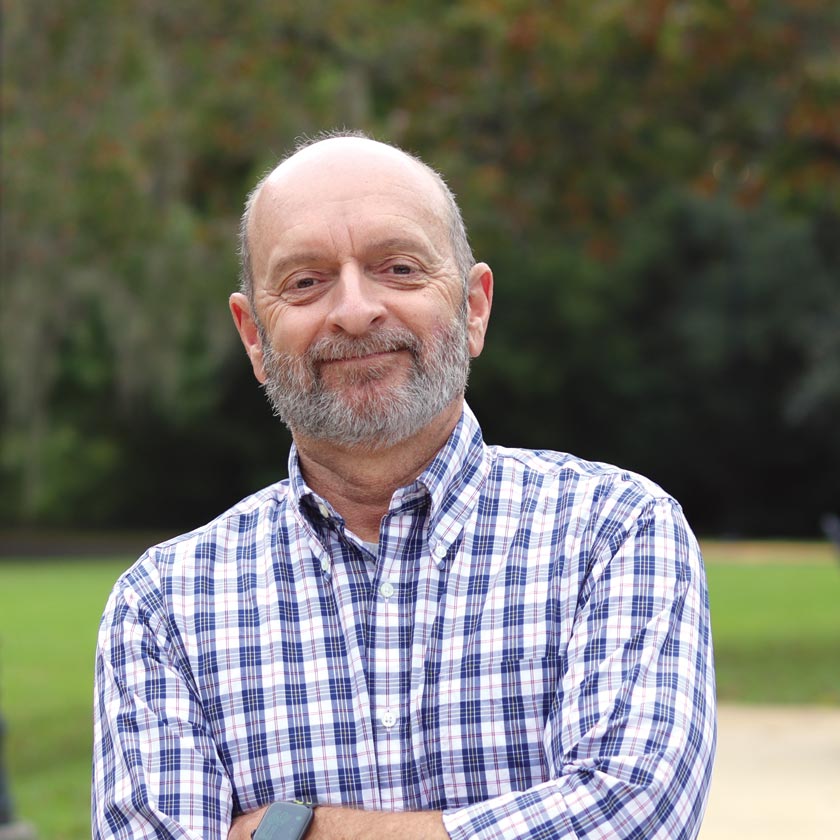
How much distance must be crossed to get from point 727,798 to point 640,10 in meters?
5.07

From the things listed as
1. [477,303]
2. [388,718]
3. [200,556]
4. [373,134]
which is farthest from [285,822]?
[373,134]

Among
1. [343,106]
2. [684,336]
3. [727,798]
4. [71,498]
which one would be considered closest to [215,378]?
[71,498]

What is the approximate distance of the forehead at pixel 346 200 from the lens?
196 cm

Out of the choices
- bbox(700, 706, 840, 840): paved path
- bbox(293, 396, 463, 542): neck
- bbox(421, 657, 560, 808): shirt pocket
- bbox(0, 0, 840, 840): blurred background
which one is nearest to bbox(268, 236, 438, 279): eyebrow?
bbox(293, 396, 463, 542): neck

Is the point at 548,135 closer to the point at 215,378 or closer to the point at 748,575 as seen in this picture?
the point at 748,575

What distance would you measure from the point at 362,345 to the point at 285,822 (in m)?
0.64

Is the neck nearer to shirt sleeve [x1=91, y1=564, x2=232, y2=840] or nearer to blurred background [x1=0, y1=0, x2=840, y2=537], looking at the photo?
shirt sleeve [x1=91, y1=564, x2=232, y2=840]

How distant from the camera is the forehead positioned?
196 centimetres

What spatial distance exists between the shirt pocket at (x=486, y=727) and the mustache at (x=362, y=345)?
44cm

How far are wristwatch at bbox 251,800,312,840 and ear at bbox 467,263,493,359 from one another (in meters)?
0.71

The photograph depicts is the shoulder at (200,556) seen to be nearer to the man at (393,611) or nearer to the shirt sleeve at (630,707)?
the man at (393,611)

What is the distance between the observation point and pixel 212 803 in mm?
1843

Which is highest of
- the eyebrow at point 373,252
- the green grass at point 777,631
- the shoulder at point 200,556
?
the eyebrow at point 373,252

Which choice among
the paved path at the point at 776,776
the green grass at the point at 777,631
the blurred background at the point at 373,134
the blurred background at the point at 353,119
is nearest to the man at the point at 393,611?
the blurred background at the point at 373,134
